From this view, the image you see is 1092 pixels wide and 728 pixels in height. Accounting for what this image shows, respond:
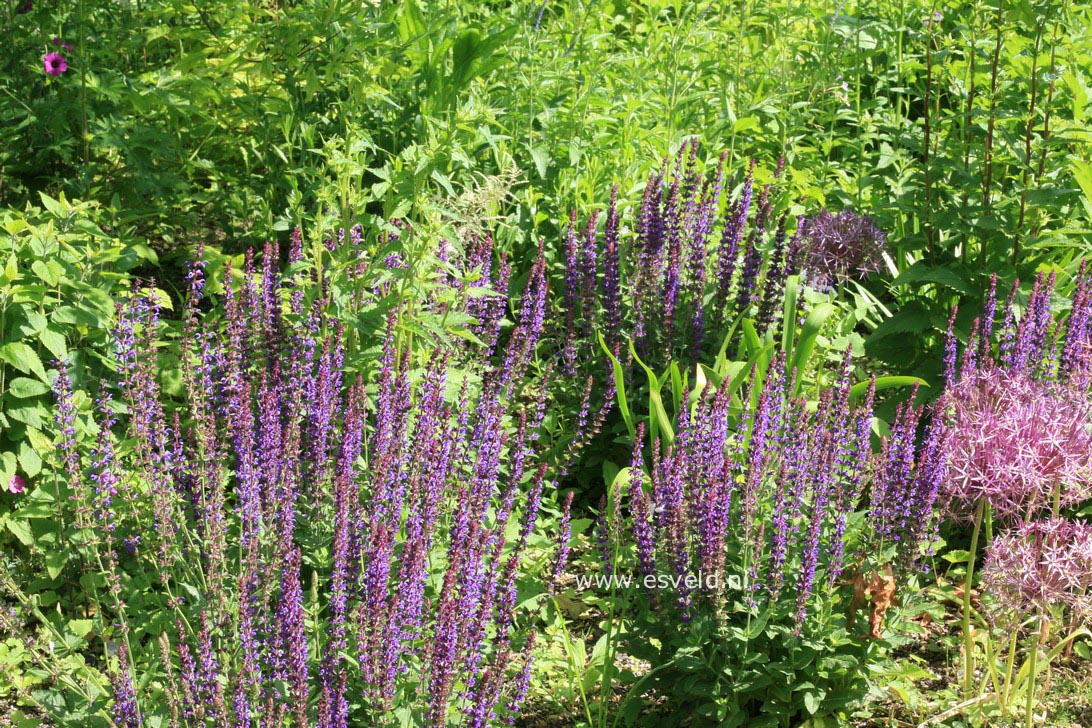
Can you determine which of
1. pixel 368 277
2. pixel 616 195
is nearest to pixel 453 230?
pixel 368 277

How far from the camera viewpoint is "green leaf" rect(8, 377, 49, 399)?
367 cm

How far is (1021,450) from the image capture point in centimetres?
312

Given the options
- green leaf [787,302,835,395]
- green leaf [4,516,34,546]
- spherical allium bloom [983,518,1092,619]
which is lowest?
green leaf [4,516,34,546]

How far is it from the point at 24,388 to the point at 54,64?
5.98ft

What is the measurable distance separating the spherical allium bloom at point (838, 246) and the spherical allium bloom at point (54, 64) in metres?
3.10

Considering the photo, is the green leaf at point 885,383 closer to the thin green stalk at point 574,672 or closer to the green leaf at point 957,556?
the green leaf at point 957,556

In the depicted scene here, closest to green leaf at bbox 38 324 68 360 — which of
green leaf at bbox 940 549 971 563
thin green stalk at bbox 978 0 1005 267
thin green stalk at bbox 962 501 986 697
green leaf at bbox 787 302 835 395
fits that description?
green leaf at bbox 787 302 835 395

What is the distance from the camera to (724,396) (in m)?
3.19

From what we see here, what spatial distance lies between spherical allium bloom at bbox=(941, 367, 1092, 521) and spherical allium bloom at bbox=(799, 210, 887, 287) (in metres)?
1.20

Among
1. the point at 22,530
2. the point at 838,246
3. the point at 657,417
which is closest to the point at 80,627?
the point at 22,530

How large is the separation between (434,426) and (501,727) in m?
0.86

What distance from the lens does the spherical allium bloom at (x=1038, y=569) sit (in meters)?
3.10

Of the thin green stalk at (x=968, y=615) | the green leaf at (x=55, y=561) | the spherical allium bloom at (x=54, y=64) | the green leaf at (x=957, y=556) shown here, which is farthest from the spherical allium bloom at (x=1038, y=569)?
the spherical allium bloom at (x=54, y=64)

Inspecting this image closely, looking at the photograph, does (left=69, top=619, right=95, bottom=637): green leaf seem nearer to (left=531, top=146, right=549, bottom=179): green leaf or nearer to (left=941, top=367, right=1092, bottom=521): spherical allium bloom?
(left=941, top=367, right=1092, bottom=521): spherical allium bloom
